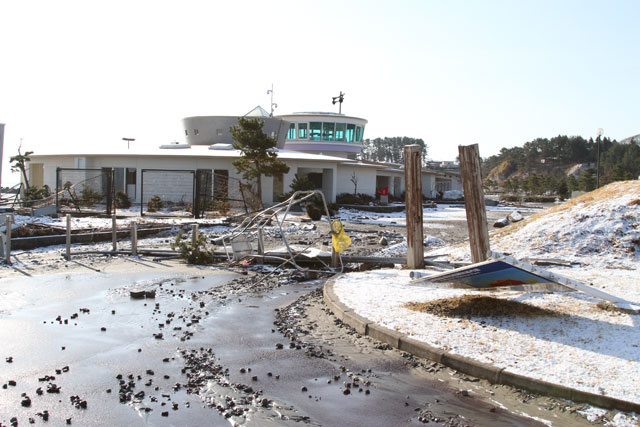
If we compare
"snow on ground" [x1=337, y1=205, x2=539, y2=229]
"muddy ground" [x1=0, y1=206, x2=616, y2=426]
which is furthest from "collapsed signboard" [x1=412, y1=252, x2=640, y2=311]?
"snow on ground" [x1=337, y1=205, x2=539, y2=229]

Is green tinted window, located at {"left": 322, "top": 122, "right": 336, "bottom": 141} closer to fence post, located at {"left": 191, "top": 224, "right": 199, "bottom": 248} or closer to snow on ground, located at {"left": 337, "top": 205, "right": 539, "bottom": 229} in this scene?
snow on ground, located at {"left": 337, "top": 205, "right": 539, "bottom": 229}

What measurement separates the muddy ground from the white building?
20.1 metres

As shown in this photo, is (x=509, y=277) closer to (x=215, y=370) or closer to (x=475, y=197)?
(x=475, y=197)

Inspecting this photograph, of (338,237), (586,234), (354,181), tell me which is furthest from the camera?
(354,181)

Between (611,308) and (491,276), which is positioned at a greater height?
(491,276)

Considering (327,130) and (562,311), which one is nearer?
(562,311)

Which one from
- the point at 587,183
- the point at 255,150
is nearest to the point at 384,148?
the point at 587,183

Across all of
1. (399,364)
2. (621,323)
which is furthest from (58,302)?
(621,323)

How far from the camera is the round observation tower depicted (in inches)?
2437

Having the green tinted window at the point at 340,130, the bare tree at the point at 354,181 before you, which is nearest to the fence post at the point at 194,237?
the bare tree at the point at 354,181

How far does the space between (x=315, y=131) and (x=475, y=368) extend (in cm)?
5694

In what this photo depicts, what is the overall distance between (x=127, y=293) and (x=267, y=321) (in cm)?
330

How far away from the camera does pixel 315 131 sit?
204ft

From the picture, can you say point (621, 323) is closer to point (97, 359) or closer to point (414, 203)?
point (414, 203)
